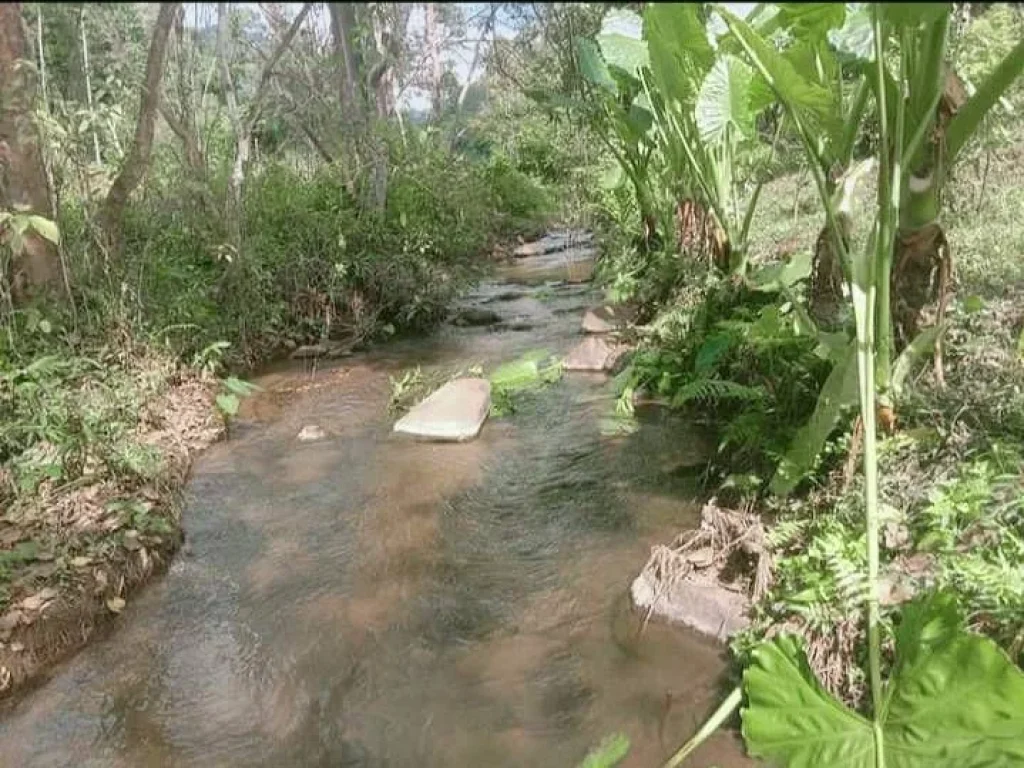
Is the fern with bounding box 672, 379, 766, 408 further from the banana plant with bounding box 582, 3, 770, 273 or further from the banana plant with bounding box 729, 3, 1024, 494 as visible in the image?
the banana plant with bounding box 582, 3, 770, 273

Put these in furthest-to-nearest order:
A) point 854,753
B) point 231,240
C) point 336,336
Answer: point 336,336
point 231,240
point 854,753

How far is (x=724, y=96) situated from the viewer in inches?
128

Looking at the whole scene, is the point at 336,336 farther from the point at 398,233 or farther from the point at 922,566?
the point at 922,566

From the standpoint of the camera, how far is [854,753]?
68.2 inches

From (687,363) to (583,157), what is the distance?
20.3 ft

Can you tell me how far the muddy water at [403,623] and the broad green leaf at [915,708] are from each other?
0.47 meters

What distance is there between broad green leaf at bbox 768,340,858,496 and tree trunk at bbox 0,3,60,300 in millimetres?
3503

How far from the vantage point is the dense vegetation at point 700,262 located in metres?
1.80

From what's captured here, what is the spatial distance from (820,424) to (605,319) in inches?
167

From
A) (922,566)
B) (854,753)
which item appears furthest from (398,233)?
(854,753)

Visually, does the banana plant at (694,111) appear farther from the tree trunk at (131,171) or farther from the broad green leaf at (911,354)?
the tree trunk at (131,171)

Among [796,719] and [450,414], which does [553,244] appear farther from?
[796,719]

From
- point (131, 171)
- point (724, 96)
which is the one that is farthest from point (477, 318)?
point (724, 96)

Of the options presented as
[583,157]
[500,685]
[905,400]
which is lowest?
[500,685]
